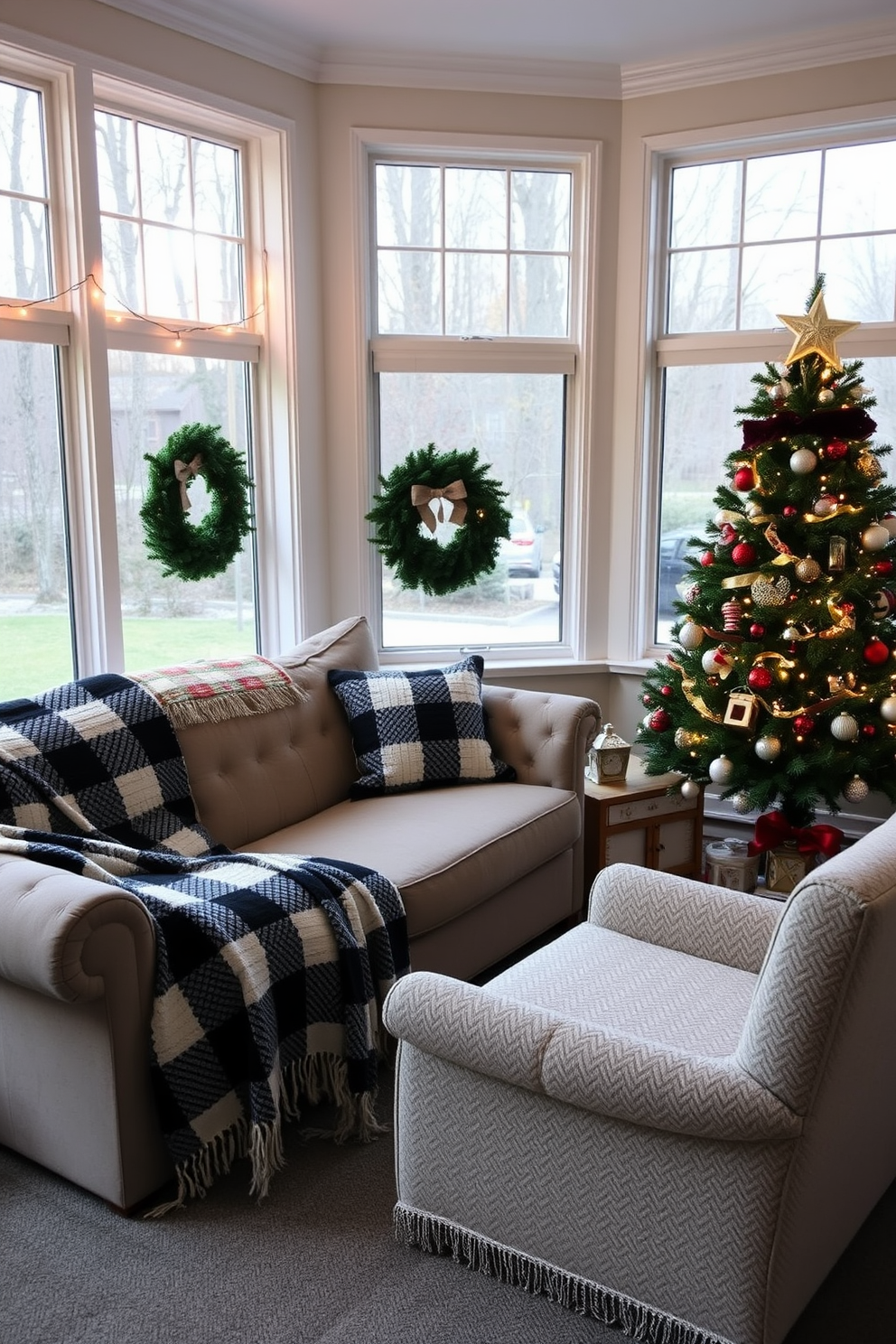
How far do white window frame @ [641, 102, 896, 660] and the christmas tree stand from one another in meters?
0.60

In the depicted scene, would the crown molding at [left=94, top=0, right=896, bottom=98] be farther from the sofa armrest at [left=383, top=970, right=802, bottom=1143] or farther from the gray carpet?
the gray carpet

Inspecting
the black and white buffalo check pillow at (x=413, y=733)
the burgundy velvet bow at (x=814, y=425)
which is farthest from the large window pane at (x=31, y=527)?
the burgundy velvet bow at (x=814, y=425)

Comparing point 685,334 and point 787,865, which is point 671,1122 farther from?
point 685,334

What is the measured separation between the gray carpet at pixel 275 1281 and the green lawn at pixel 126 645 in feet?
5.16

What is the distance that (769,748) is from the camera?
3.42 meters

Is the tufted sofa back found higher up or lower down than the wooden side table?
higher up

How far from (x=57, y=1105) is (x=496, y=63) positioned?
145 inches

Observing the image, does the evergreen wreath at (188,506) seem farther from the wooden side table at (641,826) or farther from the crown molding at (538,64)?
the wooden side table at (641,826)

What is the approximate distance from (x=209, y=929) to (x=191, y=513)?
1.90m

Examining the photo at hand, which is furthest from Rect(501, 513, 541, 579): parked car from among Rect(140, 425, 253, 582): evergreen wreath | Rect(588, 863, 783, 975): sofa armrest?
Rect(588, 863, 783, 975): sofa armrest

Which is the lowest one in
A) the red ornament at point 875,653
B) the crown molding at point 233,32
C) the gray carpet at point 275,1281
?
the gray carpet at point 275,1281

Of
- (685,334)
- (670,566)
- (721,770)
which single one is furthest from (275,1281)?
(685,334)

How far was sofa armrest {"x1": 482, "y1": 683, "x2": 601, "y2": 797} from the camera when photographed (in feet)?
11.3

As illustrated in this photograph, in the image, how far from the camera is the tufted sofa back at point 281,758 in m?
3.01
